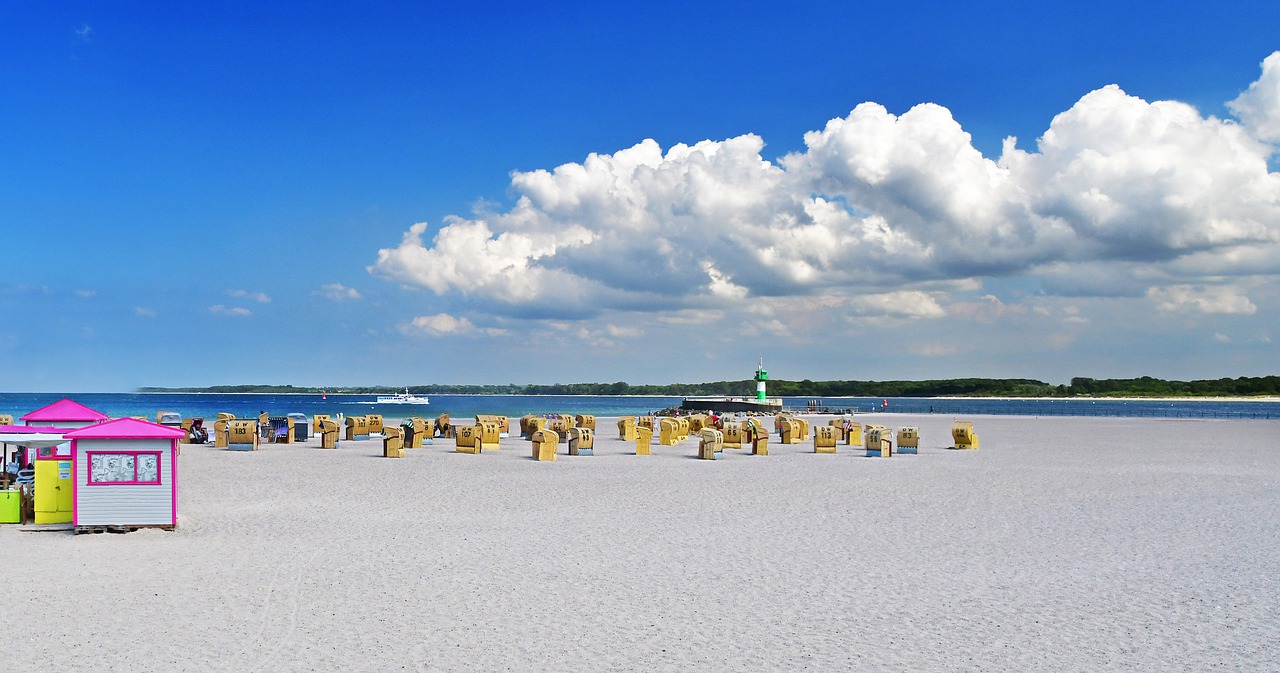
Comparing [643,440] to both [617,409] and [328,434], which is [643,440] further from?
[617,409]

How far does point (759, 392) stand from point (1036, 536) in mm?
61348

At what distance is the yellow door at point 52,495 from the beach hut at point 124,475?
889 mm

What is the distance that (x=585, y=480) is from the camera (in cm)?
1995

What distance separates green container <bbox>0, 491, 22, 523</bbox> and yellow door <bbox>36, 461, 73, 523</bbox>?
1.00 feet

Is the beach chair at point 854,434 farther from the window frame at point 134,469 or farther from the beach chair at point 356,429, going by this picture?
the window frame at point 134,469

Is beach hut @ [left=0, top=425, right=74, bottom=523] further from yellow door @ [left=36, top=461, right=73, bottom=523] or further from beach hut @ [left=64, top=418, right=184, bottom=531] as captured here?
beach hut @ [left=64, top=418, right=184, bottom=531]

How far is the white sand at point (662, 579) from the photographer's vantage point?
7.31 metres

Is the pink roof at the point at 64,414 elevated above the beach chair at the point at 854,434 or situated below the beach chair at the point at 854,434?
above

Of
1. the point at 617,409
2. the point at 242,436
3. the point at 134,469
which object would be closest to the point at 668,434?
the point at 242,436

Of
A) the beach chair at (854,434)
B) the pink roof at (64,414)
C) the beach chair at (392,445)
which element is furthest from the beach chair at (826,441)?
the pink roof at (64,414)

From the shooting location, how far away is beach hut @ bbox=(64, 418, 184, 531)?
497 inches

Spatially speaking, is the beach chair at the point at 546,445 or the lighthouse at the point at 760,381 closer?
the beach chair at the point at 546,445

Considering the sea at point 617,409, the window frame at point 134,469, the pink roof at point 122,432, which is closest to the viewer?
the pink roof at point 122,432

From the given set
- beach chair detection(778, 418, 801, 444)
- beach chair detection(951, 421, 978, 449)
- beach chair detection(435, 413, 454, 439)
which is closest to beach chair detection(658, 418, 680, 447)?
beach chair detection(778, 418, 801, 444)
